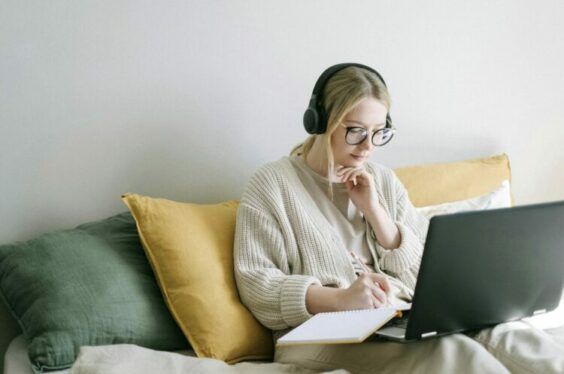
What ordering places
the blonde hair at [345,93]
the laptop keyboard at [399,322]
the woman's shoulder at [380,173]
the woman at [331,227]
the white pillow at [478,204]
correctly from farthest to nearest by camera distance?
the white pillow at [478,204]
the woman's shoulder at [380,173]
the blonde hair at [345,93]
the woman at [331,227]
the laptop keyboard at [399,322]

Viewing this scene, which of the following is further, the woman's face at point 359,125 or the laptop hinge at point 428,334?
the woman's face at point 359,125

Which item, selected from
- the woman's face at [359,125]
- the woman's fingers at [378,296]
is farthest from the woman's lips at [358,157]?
the woman's fingers at [378,296]

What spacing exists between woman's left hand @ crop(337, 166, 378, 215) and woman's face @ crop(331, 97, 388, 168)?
2cm

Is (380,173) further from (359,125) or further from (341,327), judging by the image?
(341,327)

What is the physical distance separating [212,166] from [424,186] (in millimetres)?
627

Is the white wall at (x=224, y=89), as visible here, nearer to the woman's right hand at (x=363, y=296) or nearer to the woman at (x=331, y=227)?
the woman at (x=331, y=227)

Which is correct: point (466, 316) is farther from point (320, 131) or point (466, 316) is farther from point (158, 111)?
point (158, 111)

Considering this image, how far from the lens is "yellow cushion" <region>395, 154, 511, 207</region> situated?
234cm

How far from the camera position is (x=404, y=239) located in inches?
76.6

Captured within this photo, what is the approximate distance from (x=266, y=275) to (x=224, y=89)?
0.62 m

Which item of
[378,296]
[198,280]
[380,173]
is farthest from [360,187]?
[198,280]

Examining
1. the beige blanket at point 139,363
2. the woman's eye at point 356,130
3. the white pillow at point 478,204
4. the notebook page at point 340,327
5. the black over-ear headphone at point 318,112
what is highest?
the black over-ear headphone at point 318,112

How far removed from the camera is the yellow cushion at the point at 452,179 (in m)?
2.34

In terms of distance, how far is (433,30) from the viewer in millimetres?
2545
